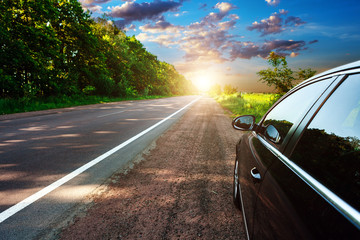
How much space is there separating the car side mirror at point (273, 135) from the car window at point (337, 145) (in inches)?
13.4

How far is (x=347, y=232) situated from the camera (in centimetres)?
66

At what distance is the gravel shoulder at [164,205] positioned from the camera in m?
2.02

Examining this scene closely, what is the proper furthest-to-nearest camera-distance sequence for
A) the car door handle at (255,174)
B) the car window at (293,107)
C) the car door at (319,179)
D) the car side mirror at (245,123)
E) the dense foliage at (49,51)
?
the dense foliage at (49,51) < the car side mirror at (245,123) < the car door handle at (255,174) < the car window at (293,107) < the car door at (319,179)

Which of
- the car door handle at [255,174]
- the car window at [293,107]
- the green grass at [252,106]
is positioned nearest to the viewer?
the car window at [293,107]

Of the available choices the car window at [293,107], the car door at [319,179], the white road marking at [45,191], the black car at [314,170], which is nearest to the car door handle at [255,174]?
the black car at [314,170]

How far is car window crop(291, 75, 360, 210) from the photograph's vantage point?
85 cm

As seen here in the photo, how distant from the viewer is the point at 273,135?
1735 mm

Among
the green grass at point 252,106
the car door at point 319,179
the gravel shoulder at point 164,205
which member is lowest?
the gravel shoulder at point 164,205

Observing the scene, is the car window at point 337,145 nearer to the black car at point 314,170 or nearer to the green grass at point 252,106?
the black car at point 314,170

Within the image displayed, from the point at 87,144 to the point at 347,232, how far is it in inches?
213

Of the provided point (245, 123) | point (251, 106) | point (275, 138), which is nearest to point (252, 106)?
point (251, 106)

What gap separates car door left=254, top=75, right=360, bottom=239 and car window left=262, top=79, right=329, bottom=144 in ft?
0.47

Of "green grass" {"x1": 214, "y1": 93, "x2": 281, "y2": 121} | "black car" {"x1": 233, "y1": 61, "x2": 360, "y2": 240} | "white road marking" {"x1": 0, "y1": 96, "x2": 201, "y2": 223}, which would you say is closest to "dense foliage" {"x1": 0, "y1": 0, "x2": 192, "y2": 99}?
"white road marking" {"x1": 0, "y1": 96, "x2": 201, "y2": 223}

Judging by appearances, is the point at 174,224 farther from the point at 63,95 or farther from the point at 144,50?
the point at 144,50
